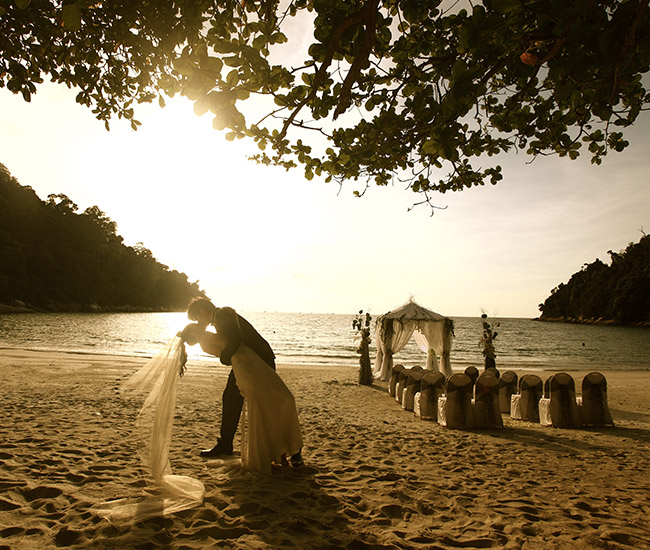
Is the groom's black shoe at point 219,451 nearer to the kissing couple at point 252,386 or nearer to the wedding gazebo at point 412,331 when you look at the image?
the kissing couple at point 252,386

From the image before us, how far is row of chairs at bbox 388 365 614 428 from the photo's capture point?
24.8ft

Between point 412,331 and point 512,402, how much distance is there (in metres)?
6.60

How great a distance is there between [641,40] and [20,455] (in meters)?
6.74

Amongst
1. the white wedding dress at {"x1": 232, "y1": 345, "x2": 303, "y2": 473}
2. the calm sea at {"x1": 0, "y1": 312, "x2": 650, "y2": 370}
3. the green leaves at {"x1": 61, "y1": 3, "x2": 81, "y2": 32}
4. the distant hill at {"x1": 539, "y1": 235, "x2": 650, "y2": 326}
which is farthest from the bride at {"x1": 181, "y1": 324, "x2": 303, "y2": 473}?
the distant hill at {"x1": 539, "y1": 235, "x2": 650, "y2": 326}

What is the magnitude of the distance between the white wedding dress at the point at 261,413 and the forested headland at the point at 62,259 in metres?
77.9

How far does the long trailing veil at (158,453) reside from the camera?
3.32 m

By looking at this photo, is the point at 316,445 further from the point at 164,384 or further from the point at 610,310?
the point at 610,310

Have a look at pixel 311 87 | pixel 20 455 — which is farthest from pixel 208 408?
pixel 311 87

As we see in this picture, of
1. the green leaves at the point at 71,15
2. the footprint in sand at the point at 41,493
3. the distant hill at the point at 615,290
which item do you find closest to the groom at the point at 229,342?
the footprint in sand at the point at 41,493

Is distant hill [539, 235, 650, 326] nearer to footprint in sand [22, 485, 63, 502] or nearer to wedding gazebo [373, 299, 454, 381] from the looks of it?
wedding gazebo [373, 299, 454, 381]

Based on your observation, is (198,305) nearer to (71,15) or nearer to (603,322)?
(71,15)

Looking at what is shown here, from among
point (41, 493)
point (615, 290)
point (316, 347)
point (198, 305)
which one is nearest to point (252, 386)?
point (198, 305)

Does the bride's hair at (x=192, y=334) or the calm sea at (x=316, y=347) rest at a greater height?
the bride's hair at (x=192, y=334)

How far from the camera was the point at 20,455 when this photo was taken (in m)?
4.62
